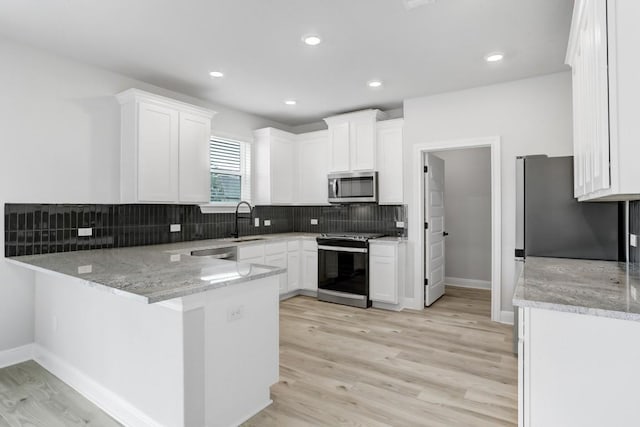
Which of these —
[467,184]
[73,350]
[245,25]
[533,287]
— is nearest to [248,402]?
[73,350]

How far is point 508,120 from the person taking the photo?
13.0 ft

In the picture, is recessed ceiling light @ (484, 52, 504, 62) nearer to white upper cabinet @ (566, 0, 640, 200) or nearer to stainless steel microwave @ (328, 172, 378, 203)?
white upper cabinet @ (566, 0, 640, 200)

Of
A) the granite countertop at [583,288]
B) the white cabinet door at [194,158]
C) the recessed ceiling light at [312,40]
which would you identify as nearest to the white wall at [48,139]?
the white cabinet door at [194,158]

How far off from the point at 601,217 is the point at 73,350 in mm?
4015

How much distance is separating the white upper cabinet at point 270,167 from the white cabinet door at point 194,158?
3.73 feet

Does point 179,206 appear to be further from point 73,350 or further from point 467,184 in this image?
point 467,184

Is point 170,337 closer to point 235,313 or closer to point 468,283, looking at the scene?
point 235,313

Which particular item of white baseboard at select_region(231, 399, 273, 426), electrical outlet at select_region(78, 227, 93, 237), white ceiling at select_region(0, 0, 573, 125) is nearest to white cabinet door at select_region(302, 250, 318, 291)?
white ceiling at select_region(0, 0, 573, 125)

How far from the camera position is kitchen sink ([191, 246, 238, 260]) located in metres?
3.76

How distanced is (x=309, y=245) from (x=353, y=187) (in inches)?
42.3

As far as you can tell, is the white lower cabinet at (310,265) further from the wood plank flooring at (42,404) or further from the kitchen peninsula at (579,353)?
the kitchen peninsula at (579,353)

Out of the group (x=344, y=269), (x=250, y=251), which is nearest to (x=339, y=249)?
(x=344, y=269)

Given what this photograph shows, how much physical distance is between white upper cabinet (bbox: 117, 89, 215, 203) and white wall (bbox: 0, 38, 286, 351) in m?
0.19

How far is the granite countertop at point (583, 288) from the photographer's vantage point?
1416 millimetres
